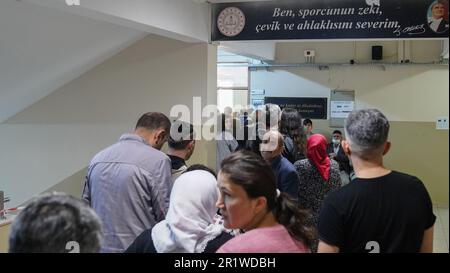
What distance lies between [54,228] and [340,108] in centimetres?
677

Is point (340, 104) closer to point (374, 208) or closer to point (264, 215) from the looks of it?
point (374, 208)

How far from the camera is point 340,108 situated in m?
7.22

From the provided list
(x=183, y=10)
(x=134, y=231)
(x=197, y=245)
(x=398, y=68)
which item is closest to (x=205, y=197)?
(x=197, y=245)

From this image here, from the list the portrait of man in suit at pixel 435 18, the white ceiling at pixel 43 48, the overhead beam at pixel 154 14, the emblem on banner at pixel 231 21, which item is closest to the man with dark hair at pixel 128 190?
the overhead beam at pixel 154 14

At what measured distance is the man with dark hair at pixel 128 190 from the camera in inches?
81.7

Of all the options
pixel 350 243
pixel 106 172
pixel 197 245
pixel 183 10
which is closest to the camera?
pixel 350 243

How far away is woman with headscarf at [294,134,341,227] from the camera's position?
2.58 m

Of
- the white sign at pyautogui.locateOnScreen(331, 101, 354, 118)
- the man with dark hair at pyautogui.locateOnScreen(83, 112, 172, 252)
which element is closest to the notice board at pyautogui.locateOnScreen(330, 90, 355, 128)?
the white sign at pyautogui.locateOnScreen(331, 101, 354, 118)

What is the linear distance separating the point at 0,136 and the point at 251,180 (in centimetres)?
416

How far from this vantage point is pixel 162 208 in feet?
7.01

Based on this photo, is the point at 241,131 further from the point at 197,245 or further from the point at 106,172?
the point at 197,245
